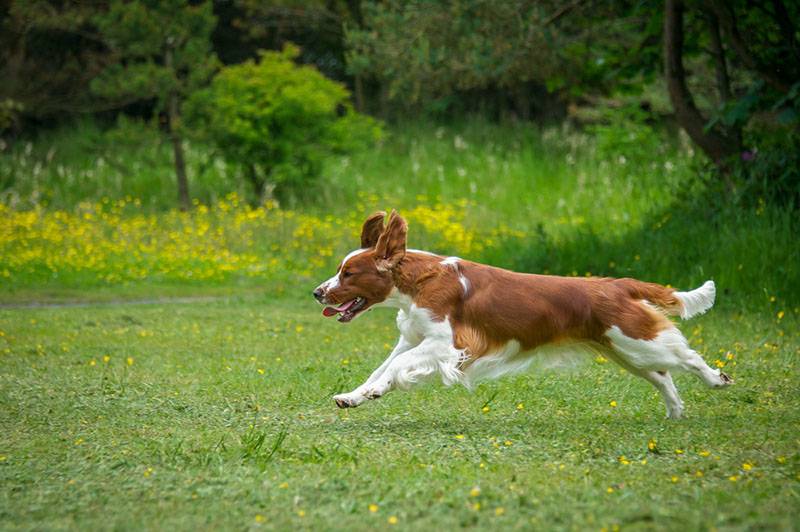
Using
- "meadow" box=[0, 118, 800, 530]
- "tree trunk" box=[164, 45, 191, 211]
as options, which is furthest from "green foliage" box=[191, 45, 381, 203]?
"meadow" box=[0, 118, 800, 530]

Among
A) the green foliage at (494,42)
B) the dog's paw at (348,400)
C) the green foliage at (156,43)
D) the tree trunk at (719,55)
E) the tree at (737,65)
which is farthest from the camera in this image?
the green foliage at (156,43)

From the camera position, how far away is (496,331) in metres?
7.14

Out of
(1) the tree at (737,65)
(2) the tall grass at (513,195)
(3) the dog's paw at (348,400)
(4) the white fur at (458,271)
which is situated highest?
(1) the tree at (737,65)

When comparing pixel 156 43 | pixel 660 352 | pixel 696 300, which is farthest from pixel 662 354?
pixel 156 43

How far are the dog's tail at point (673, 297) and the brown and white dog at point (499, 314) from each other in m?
0.02

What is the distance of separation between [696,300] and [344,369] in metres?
3.07

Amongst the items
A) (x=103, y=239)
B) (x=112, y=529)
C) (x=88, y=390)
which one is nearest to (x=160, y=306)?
(x=103, y=239)

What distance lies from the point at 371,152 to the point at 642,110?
252 inches

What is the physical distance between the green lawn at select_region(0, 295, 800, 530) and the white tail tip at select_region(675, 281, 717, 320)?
0.70 m

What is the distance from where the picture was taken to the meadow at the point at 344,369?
16.3ft

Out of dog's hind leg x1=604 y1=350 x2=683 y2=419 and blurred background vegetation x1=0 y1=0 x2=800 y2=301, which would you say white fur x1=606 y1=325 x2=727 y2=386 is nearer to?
dog's hind leg x1=604 y1=350 x2=683 y2=419

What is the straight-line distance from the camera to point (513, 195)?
21.6m

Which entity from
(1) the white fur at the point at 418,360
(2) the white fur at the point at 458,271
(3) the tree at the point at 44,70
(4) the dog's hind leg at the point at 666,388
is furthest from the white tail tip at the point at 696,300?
(3) the tree at the point at 44,70

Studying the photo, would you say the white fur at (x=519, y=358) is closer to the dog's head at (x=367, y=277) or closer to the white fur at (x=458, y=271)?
the white fur at (x=458, y=271)
